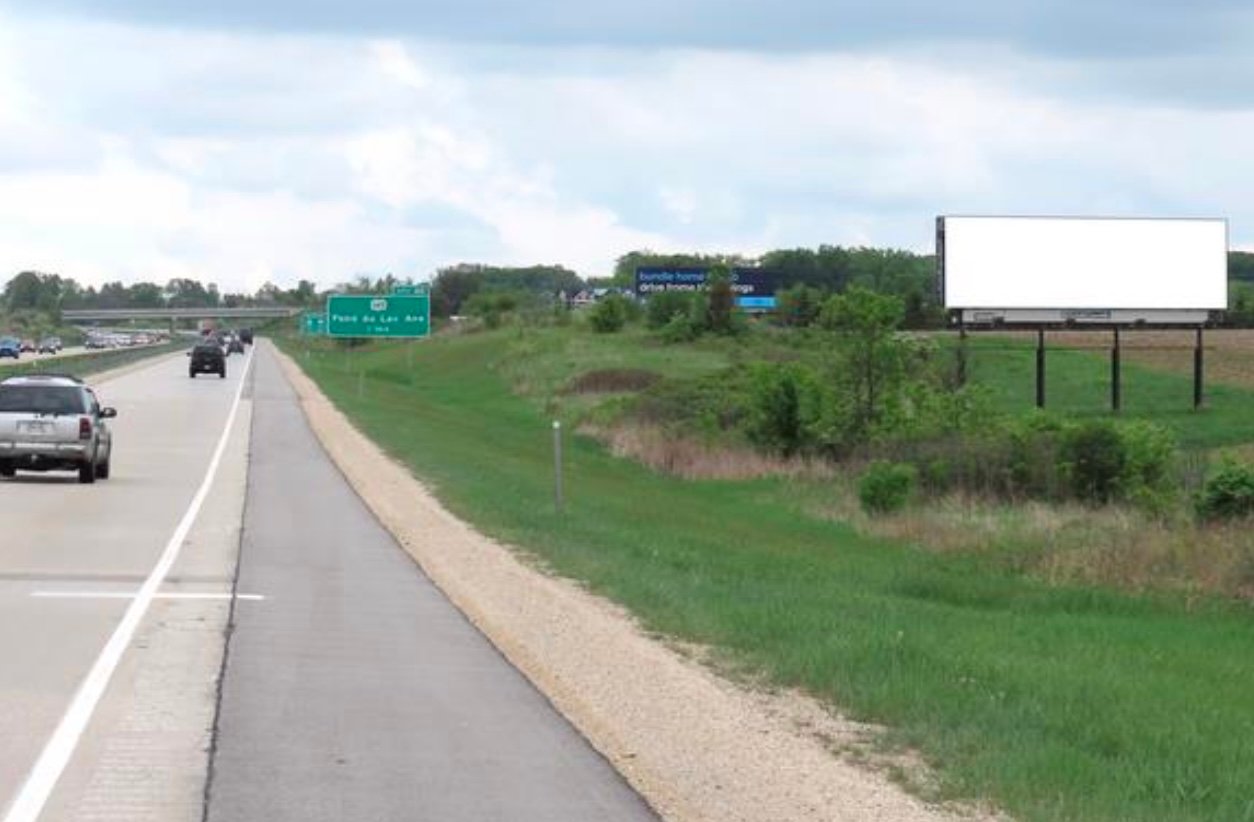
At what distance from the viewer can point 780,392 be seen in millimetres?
50344

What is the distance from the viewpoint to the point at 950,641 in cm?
1548

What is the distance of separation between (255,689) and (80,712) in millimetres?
1324

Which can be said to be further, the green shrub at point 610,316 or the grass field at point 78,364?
the green shrub at point 610,316

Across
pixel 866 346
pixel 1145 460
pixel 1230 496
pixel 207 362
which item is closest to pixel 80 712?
pixel 1230 496

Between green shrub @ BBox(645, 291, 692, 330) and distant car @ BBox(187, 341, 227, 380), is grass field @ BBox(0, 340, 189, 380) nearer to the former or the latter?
distant car @ BBox(187, 341, 227, 380)

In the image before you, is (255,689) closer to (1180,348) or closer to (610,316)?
(1180,348)

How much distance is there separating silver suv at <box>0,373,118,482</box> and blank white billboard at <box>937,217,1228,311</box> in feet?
138

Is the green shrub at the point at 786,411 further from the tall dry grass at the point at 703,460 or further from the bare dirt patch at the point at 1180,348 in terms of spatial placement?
the bare dirt patch at the point at 1180,348

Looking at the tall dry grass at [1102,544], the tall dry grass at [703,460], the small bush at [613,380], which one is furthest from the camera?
the small bush at [613,380]

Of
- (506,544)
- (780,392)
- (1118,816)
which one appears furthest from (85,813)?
(780,392)

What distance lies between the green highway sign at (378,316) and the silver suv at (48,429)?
37.5 m

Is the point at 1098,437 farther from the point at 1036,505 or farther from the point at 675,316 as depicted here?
the point at 675,316

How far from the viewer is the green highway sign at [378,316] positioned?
234 feet

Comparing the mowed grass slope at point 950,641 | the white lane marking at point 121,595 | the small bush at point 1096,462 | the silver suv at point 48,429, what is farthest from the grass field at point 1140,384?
the white lane marking at point 121,595
